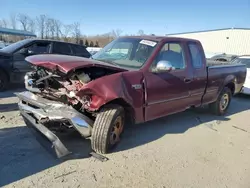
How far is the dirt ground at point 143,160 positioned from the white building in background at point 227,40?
24864mm

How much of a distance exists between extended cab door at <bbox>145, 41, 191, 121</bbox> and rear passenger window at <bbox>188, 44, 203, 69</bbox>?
0.30m

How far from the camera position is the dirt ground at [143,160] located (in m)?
3.20

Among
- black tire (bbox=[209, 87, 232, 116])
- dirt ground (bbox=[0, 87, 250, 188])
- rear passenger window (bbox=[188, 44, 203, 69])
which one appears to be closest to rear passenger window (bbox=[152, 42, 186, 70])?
rear passenger window (bbox=[188, 44, 203, 69])

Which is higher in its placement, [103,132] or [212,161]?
[103,132]

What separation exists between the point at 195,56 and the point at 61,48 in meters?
5.31

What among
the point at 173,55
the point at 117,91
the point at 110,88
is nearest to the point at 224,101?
the point at 173,55

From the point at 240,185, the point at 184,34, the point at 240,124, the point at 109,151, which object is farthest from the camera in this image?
the point at 184,34

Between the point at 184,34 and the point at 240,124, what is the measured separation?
3311 cm

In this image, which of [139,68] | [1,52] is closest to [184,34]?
[1,52]

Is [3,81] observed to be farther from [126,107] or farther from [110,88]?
[110,88]

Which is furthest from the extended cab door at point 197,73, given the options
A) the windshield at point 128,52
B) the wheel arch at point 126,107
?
the wheel arch at point 126,107

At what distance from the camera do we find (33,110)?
3904 millimetres

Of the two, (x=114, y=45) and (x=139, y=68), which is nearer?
(x=139, y=68)

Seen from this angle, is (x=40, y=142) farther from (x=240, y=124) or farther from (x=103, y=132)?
(x=240, y=124)
